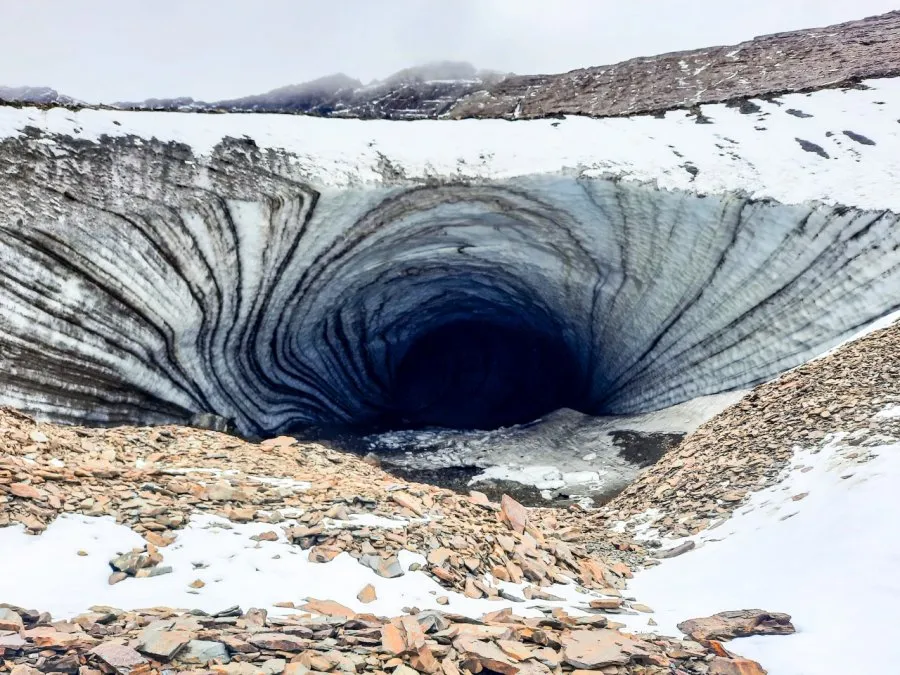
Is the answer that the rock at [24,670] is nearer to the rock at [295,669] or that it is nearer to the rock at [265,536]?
the rock at [295,669]

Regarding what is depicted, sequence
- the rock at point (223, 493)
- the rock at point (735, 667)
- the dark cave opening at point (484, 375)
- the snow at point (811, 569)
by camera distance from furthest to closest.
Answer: the dark cave opening at point (484, 375)
the rock at point (223, 493)
the snow at point (811, 569)
the rock at point (735, 667)

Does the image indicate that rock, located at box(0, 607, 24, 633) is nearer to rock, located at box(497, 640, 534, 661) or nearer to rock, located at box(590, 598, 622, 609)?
rock, located at box(497, 640, 534, 661)

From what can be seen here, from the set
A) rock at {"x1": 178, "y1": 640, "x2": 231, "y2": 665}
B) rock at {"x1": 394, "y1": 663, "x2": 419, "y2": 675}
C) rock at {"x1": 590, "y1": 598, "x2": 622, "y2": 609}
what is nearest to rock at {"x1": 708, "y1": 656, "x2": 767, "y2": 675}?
rock at {"x1": 590, "y1": 598, "x2": 622, "y2": 609}

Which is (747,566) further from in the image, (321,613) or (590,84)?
(590,84)

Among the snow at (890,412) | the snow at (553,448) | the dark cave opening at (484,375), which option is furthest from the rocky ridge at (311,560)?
the dark cave opening at (484,375)

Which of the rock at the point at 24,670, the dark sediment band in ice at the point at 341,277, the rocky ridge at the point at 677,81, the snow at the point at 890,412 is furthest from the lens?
the rocky ridge at the point at 677,81
